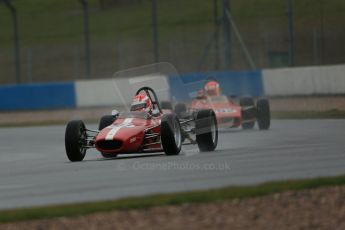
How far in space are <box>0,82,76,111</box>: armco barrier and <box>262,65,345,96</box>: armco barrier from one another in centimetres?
703

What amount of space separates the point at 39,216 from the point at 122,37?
34699 millimetres

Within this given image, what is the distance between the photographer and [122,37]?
1724 inches

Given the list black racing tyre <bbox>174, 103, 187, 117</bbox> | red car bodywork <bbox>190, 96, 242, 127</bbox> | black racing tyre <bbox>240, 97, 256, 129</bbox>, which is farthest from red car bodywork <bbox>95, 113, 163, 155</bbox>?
black racing tyre <bbox>240, 97, 256, 129</bbox>

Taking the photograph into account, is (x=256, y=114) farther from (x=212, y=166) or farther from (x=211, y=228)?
(x=211, y=228)

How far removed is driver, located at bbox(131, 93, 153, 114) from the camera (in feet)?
52.1

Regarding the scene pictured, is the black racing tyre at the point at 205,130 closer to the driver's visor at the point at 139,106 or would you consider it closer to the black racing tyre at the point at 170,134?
the black racing tyre at the point at 170,134

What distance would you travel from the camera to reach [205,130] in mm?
15789

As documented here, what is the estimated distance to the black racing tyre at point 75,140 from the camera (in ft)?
49.3

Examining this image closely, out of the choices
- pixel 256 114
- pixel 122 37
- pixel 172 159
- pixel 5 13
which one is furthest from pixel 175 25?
pixel 172 159

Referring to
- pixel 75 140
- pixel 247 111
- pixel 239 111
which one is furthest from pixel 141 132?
pixel 247 111

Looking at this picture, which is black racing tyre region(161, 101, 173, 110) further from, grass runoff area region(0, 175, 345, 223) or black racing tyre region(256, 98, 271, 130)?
grass runoff area region(0, 175, 345, 223)

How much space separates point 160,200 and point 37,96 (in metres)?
24.4

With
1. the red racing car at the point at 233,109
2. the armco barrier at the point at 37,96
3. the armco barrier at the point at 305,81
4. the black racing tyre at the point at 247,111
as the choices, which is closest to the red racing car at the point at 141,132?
the red racing car at the point at 233,109

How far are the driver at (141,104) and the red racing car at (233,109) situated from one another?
5140mm
